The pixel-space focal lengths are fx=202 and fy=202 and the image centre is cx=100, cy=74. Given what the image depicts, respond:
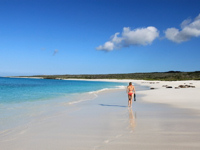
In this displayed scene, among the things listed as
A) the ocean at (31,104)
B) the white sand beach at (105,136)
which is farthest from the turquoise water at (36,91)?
the white sand beach at (105,136)

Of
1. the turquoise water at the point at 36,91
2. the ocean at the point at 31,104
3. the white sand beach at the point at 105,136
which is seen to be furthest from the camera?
the turquoise water at the point at 36,91

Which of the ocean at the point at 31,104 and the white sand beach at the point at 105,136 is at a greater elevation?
the white sand beach at the point at 105,136

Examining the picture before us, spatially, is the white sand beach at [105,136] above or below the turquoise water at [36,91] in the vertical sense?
above

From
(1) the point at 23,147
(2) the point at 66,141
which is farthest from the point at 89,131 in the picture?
(1) the point at 23,147

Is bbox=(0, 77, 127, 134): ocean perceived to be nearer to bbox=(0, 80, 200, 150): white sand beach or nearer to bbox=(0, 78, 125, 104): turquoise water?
bbox=(0, 78, 125, 104): turquoise water

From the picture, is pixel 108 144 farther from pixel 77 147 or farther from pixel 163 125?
pixel 163 125

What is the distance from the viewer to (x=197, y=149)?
16.9 ft

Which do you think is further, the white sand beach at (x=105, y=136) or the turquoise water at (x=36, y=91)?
the turquoise water at (x=36, y=91)

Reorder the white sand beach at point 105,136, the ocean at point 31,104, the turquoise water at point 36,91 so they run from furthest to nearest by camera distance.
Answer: the turquoise water at point 36,91 → the ocean at point 31,104 → the white sand beach at point 105,136

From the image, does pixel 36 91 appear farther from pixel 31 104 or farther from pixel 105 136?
pixel 105 136

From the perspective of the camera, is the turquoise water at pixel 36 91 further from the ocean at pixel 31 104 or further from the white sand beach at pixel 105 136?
the white sand beach at pixel 105 136

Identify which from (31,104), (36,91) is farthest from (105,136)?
(36,91)

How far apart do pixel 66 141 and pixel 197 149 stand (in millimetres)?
3603

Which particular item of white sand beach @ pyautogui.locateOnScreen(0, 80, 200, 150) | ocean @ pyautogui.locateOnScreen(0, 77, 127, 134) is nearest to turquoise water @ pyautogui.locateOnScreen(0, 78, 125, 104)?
ocean @ pyautogui.locateOnScreen(0, 77, 127, 134)
